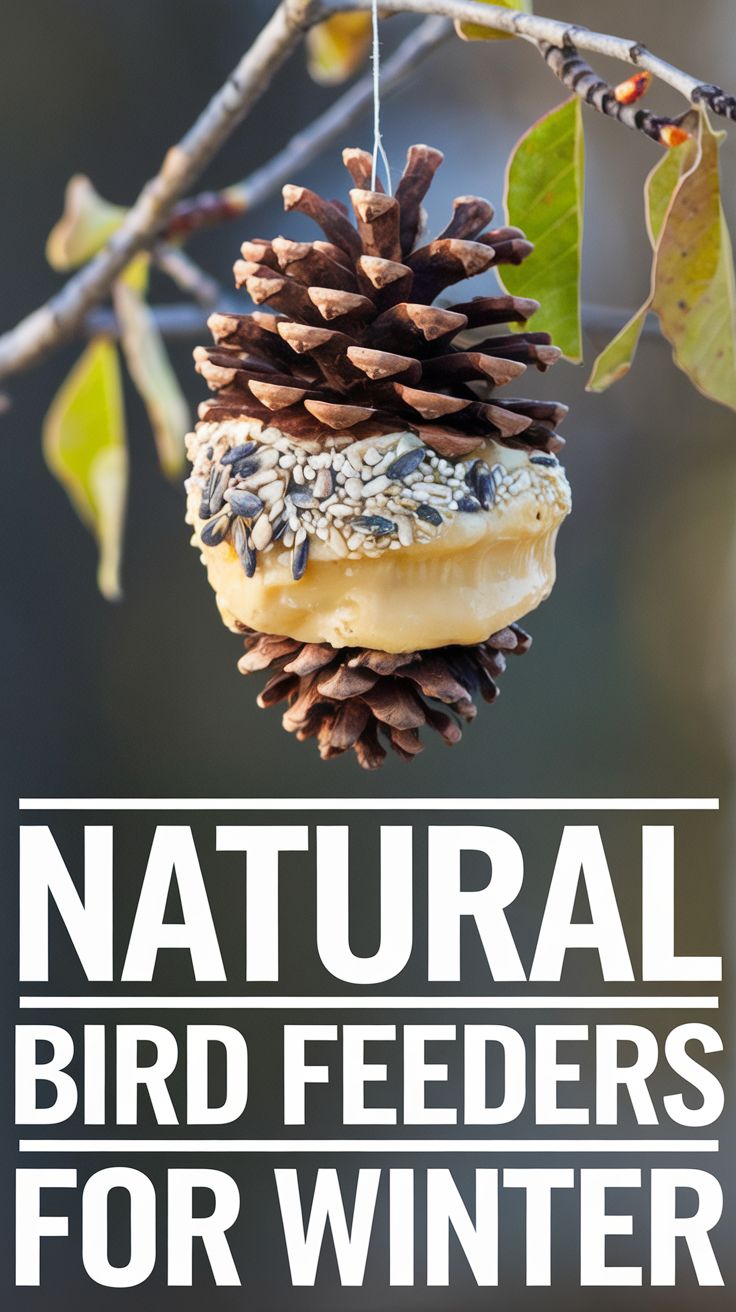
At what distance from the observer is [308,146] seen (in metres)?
0.77

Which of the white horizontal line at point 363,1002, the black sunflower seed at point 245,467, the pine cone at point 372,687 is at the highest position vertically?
the black sunflower seed at point 245,467

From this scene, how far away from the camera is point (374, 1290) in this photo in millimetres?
1126

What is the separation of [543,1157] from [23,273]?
106 centimetres

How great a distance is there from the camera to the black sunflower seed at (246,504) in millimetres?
428

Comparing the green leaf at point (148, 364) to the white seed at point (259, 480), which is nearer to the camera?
the white seed at point (259, 480)

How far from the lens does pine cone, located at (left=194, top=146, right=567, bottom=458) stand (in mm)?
416

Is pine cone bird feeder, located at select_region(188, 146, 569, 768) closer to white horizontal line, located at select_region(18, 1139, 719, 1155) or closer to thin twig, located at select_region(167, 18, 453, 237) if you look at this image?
thin twig, located at select_region(167, 18, 453, 237)

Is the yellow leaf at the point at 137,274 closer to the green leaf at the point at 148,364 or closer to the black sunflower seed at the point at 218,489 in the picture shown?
the green leaf at the point at 148,364

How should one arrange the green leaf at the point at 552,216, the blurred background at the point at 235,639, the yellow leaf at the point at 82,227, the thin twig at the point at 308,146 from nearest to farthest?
the green leaf at the point at 552,216
the thin twig at the point at 308,146
the yellow leaf at the point at 82,227
the blurred background at the point at 235,639

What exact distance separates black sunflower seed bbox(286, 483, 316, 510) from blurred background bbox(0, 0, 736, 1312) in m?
0.88

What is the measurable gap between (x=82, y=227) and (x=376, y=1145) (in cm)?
76

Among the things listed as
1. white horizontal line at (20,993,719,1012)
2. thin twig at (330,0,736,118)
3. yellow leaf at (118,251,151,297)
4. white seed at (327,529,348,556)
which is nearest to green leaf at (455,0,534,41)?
thin twig at (330,0,736,118)

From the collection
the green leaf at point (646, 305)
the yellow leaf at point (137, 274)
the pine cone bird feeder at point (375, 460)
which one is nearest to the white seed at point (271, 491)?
the pine cone bird feeder at point (375, 460)

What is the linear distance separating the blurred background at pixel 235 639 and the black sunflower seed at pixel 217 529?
2.82 ft
